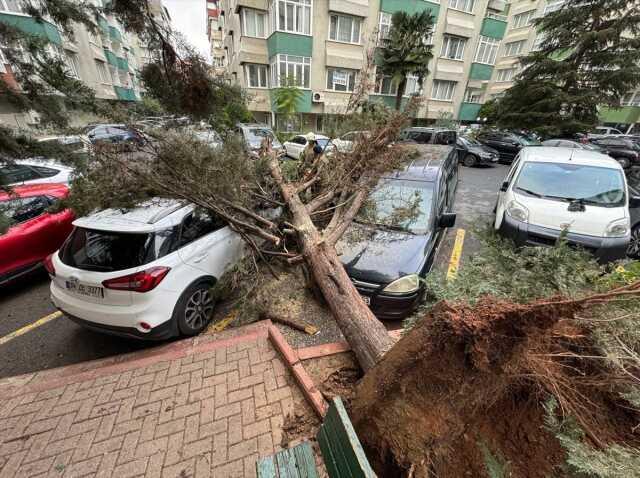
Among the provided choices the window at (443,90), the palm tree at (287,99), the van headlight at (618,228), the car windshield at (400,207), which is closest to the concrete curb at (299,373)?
the car windshield at (400,207)

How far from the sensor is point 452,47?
2209 cm

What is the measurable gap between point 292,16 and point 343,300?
805 inches

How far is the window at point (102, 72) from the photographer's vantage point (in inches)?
844

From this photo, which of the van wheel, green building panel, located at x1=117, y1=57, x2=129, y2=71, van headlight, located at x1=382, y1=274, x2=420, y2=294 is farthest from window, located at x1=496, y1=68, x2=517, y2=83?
green building panel, located at x1=117, y1=57, x2=129, y2=71

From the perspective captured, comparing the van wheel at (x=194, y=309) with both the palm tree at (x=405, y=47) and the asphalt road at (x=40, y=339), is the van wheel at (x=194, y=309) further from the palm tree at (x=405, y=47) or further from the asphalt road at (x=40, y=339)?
the palm tree at (x=405, y=47)

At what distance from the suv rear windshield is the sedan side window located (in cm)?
24

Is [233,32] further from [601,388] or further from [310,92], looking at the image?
[601,388]

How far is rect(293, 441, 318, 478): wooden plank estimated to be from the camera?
5.30ft

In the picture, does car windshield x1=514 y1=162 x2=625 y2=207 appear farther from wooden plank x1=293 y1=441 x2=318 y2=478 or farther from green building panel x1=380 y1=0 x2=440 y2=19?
green building panel x1=380 y1=0 x2=440 y2=19

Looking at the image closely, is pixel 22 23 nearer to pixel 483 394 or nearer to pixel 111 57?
pixel 483 394

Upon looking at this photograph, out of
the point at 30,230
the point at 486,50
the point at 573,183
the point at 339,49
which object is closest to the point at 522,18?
the point at 486,50

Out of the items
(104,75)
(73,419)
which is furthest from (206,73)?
(104,75)

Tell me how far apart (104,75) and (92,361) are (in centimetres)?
2959

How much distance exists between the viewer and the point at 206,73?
3.26 meters
